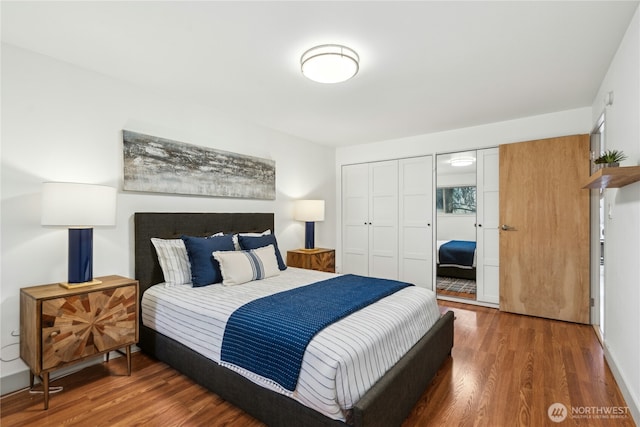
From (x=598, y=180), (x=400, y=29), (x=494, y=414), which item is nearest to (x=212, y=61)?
(x=400, y=29)

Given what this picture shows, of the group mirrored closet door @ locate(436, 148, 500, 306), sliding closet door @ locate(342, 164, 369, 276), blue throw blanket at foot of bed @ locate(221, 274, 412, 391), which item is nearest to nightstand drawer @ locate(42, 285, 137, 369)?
blue throw blanket at foot of bed @ locate(221, 274, 412, 391)

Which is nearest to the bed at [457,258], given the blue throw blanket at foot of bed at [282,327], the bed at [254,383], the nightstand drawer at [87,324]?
the bed at [254,383]

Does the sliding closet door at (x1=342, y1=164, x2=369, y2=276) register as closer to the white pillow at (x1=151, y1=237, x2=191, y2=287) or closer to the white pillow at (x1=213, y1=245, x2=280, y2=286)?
the white pillow at (x1=213, y1=245, x2=280, y2=286)

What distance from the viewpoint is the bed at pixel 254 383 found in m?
1.51

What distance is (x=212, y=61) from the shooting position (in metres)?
2.38

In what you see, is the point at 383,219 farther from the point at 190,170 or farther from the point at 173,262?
the point at 173,262

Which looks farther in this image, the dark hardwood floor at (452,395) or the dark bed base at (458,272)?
the dark bed base at (458,272)

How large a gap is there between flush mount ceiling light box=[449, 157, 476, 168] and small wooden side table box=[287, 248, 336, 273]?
2.15 m

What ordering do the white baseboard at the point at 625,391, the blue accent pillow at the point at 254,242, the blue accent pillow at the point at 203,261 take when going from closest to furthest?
the white baseboard at the point at 625,391 < the blue accent pillow at the point at 203,261 < the blue accent pillow at the point at 254,242

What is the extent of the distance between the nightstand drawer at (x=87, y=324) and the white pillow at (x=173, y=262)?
403 millimetres

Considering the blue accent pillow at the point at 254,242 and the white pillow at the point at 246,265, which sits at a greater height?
the blue accent pillow at the point at 254,242

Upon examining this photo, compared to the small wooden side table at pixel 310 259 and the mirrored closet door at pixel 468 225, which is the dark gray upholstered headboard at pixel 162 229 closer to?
the small wooden side table at pixel 310 259

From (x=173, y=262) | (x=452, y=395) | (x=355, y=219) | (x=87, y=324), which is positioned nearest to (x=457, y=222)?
(x=355, y=219)

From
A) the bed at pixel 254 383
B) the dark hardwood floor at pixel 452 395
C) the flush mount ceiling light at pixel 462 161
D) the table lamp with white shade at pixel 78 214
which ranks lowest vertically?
the dark hardwood floor at pixel 452 395
